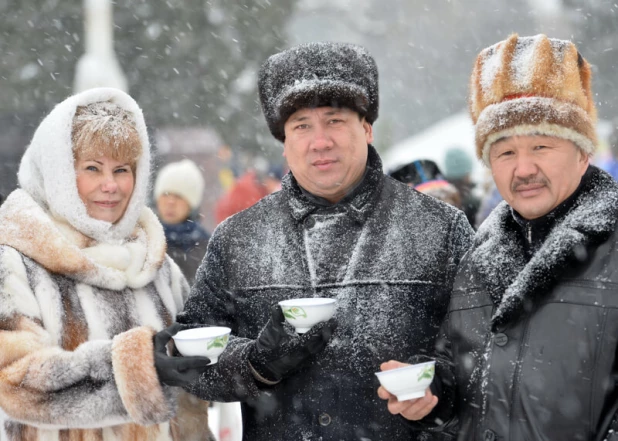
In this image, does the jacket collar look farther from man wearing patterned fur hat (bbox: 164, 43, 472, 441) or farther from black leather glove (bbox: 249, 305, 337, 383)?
black leather glove (bbox: 249, 305, 337, 383)

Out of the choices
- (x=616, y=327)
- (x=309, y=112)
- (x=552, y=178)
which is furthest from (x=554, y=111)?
(x=309, y=112)

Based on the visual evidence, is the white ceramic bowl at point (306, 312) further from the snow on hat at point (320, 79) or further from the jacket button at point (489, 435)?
the snow on hat at point (320, 79)

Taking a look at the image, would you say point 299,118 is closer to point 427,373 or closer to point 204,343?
→ point 204,343

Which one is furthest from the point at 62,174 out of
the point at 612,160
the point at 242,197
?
the point at 612,160

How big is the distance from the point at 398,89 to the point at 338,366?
42147 millimetres

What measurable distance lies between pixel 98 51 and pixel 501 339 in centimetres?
1497

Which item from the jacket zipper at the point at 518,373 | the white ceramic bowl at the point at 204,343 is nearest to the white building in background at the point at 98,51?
the white ceramic bowl at the point at 204,343

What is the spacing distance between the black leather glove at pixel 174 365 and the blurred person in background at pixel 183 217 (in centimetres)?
375

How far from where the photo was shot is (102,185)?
336 centimetres

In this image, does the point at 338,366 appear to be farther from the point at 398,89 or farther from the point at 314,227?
the point at 398,89

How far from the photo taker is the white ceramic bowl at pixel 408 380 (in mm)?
2452

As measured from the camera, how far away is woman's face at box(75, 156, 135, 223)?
11.0ft

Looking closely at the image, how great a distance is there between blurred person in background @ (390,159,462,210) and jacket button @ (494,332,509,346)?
10.9 feet

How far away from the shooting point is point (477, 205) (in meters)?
7.23
